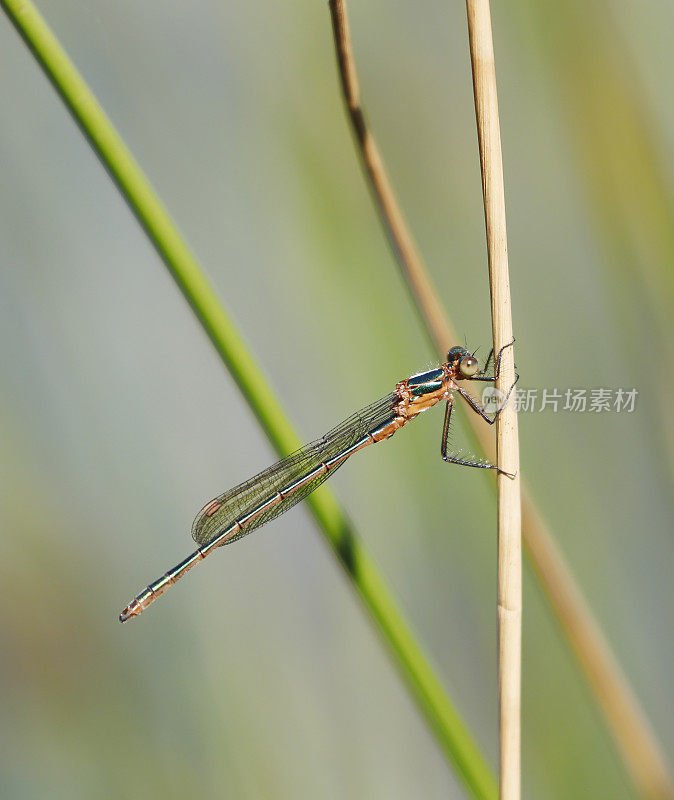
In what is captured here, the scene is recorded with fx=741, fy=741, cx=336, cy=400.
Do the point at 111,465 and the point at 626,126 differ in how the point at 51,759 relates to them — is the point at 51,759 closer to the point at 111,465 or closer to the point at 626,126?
the point at 111,465

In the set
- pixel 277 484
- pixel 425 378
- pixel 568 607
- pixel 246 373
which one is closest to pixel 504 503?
pixel 568 607

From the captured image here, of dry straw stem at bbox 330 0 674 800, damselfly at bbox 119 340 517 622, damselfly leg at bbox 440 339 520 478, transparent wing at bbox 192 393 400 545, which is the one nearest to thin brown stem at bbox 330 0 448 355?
dry straw stem at bbox 330 0 674 800

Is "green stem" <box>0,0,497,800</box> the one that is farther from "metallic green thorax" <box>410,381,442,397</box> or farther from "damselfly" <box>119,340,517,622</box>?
"metallic green thorax" <box>410,381,442,397</box>

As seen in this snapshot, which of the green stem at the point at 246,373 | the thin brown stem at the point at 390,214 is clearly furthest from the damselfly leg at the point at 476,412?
the green stem at the point at 246,373

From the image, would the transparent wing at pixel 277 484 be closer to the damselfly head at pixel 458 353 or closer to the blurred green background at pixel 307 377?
the blurred green background at pixel 307 377

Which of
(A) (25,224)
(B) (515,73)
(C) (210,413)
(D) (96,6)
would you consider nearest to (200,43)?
(D) (96,6)

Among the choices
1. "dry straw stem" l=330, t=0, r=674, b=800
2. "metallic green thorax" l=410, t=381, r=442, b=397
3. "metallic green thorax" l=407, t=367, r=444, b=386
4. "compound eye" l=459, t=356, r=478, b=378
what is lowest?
"dry straw stem" l=330, t=0, r=674, b=800

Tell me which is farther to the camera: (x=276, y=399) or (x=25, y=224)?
(x=25, y=224)
